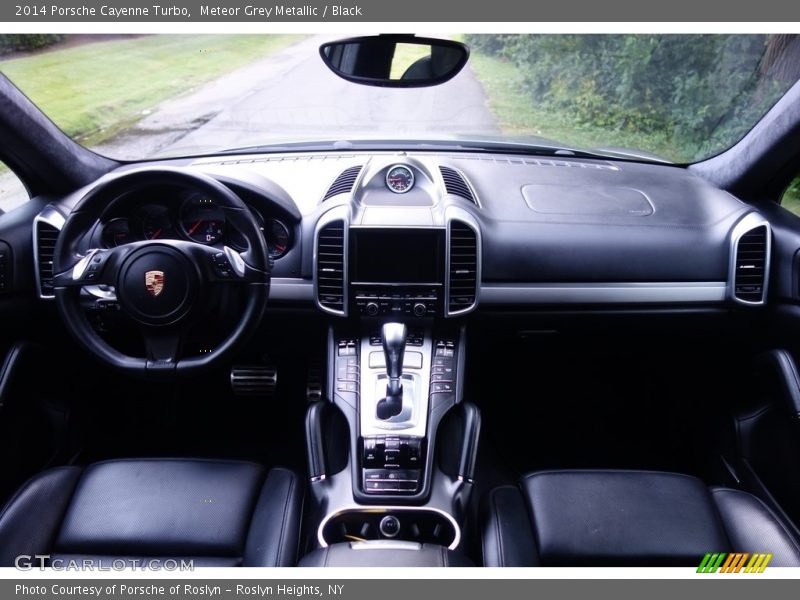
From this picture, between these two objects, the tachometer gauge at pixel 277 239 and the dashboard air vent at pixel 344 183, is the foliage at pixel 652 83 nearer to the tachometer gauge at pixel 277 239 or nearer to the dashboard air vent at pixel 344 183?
the dashboard air vent at pixel 344 183

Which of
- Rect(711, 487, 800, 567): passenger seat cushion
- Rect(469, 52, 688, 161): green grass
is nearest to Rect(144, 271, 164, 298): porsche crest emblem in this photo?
Rect(469, 52, 688, 161): green grass

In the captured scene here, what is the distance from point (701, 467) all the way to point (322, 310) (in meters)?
2.08

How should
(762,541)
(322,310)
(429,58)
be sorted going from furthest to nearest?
(322,310), (429,58), (762,541)

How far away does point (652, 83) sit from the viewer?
120 inches

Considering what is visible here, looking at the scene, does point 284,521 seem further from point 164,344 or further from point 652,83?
point 652,83

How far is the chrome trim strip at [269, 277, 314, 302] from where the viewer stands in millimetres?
2932

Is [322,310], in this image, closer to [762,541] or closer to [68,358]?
[68,358]

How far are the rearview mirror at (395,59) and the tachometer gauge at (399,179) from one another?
385 millimetres

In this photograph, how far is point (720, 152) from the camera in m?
3.16

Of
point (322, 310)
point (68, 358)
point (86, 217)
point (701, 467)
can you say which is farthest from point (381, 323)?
point (701, 467)

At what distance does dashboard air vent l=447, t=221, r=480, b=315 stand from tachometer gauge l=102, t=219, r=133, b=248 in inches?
50.6

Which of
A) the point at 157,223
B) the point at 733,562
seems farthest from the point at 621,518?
the point at 157,223

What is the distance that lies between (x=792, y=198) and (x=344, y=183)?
80.0 inches

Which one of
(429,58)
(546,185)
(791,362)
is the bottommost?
(791,362)
